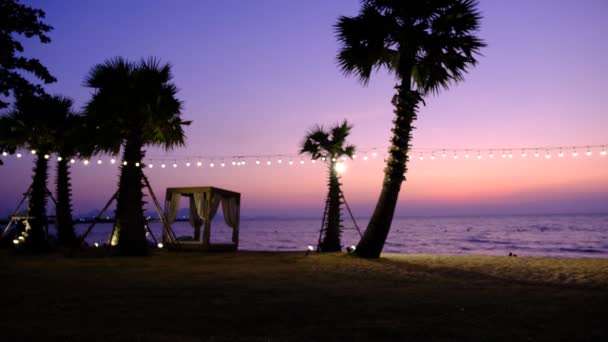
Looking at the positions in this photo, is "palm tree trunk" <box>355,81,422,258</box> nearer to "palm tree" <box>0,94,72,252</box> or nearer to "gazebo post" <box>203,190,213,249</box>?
"gazebo post" <box>203,190,213,249</box>

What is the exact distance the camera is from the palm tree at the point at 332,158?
66.3ft

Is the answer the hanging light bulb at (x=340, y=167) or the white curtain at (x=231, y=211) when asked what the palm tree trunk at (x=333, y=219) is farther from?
the white curtain at (x=231, y=211)

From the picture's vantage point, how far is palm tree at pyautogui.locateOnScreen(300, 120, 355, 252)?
20.2 m

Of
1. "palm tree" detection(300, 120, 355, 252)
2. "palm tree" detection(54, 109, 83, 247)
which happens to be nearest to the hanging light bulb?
"palm tree" detection(300, 120, 355, 252)

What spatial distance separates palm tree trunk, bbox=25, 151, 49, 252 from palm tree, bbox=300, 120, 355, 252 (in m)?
10.3

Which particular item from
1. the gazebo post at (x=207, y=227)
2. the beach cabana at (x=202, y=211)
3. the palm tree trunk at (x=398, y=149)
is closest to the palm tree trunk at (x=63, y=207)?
the beach cabana at (x=202, y=211)

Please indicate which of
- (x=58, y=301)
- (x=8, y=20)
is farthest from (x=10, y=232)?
(x=58, y=301)

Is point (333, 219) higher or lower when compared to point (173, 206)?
lower

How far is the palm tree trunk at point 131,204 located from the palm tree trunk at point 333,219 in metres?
7.02

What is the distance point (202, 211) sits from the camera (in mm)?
20141

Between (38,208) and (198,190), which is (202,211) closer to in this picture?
(198,190)

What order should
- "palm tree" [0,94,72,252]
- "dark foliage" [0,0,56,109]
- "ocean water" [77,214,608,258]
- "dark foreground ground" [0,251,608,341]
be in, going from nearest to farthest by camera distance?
1. "dark foreground ground" [0,251,608,341]
2. "dark foliage" [0,0,56,109]
3. "palm tree" [0,94,72,252]
4. "ocean water" [77,214,608,258]

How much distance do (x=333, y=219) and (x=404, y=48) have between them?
7823 mm

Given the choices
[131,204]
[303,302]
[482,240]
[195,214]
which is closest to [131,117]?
[131,204]
